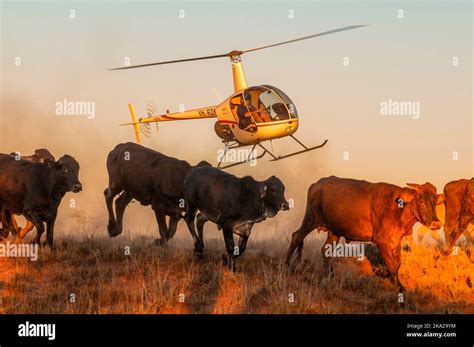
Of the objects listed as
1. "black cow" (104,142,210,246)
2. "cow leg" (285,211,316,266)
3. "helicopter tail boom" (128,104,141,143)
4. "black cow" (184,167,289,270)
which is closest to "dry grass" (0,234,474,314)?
"cow leg" (285,211,316,266)

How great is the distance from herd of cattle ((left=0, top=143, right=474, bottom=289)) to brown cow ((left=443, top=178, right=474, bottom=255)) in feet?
0.08

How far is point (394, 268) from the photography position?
17594 mm

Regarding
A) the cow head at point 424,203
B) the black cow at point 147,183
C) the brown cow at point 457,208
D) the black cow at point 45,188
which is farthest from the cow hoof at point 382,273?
the black cow at point 45,188

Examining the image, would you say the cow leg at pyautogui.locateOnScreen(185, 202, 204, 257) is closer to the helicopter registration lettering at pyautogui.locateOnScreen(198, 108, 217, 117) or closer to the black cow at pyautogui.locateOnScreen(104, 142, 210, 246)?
the black cow at pyautogui.locateOnScreen(104, 142, 210, 246)

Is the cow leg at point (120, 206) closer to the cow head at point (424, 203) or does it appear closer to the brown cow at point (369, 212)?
the brown cow at point (369, 212)

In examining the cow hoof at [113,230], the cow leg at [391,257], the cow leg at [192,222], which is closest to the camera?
the cow leg at [391,257]

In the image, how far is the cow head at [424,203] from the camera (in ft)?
56.6

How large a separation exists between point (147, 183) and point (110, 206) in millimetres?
1495

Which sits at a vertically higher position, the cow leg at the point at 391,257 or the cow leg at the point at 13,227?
the cow leg at the point at 13,227

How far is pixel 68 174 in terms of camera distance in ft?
63.7

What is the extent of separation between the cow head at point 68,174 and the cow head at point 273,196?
14.1 feet

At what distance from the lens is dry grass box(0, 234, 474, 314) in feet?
53.8

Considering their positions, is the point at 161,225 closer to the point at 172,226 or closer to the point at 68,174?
the point at 172,226

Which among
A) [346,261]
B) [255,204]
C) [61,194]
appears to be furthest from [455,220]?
[61,194]
